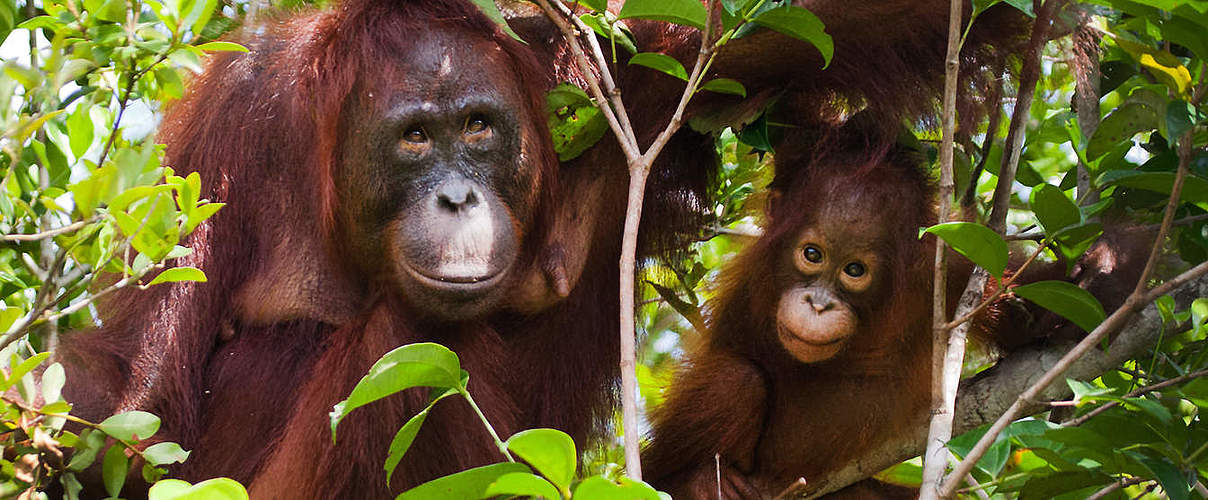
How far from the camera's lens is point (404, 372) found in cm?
191

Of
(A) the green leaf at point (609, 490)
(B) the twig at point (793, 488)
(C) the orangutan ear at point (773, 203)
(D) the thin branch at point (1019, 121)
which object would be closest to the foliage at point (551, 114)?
(A) the green leaf at point (609, 490)

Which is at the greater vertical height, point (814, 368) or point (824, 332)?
point (824, 332)

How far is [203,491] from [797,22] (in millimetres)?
1517

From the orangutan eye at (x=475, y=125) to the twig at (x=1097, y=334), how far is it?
1.45 m

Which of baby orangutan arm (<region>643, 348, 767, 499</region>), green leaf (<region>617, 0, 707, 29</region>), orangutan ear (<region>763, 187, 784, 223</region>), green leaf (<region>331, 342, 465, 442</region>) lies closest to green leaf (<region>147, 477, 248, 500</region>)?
green leaf (<region>331, 342, 465, 442</region>)

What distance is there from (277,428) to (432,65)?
3.44 feet

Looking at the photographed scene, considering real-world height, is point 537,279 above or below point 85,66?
below

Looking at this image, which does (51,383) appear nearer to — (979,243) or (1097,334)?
(979,243)

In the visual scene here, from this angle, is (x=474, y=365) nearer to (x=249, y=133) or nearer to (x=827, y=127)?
(x=249, y=133)

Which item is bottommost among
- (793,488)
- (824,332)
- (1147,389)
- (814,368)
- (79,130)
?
(814,368)

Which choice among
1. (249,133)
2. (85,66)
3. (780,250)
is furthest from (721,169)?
(85,66)

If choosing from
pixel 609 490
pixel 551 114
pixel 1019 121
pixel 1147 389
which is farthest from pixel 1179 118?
pixel 551 114

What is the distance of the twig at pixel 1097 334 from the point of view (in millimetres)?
2195

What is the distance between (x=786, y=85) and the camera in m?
3.39
